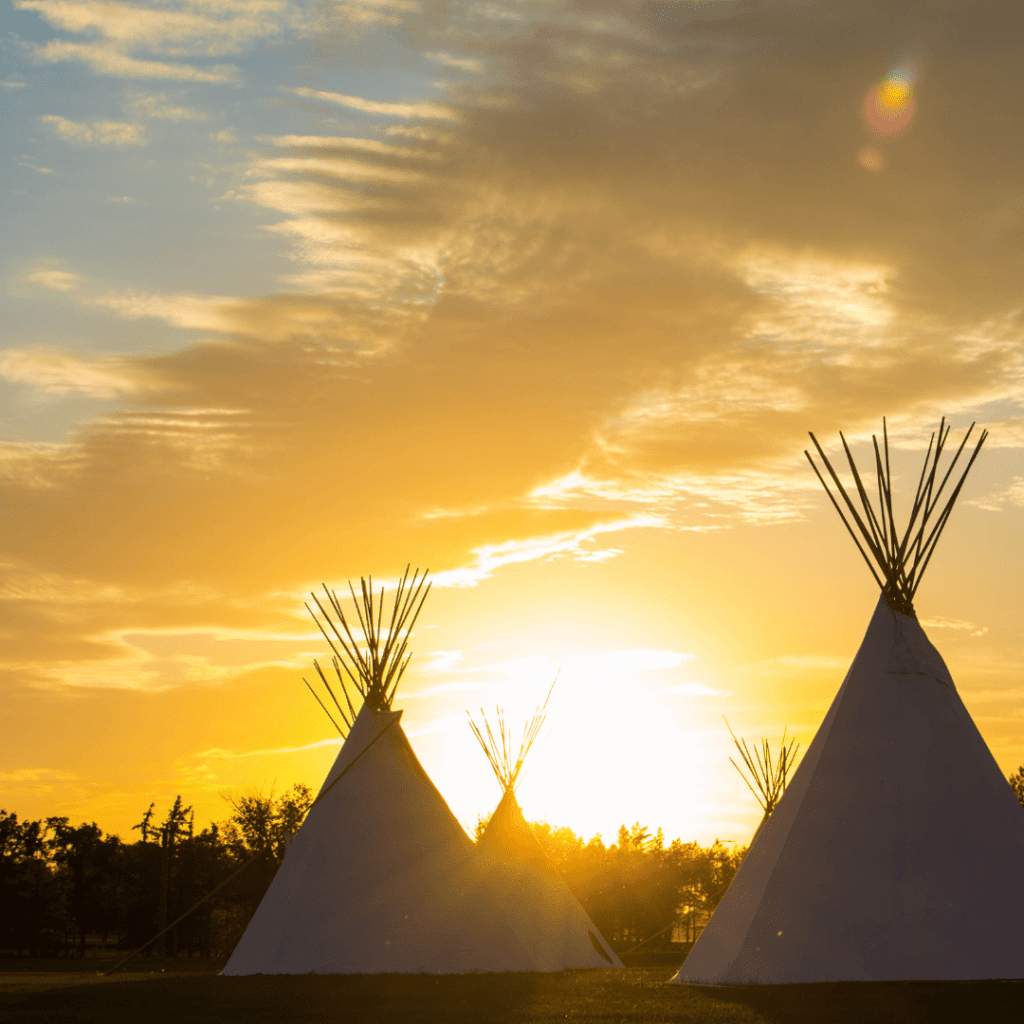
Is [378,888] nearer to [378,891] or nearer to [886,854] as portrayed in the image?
[378,891]

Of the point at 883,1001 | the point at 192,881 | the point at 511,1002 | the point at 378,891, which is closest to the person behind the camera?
the point at 883,1001

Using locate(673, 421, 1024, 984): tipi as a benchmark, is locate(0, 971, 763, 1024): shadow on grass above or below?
below

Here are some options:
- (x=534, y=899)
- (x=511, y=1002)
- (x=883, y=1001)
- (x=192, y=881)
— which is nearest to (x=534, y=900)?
(x=534, y=899)

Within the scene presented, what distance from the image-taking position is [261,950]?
539 inches

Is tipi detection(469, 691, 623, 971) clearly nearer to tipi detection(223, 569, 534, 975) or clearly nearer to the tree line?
tipi detection(223, 569, 534, 975)

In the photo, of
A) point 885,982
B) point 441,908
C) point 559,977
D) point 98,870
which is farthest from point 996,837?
point 98,870

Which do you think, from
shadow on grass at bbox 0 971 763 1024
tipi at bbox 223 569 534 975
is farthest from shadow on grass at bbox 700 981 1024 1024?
tipi at bbox 223 569 534 975

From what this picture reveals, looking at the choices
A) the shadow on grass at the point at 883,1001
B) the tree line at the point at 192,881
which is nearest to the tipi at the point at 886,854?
the shadow on grass at the point at 883,1001

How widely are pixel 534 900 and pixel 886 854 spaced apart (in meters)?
6.25

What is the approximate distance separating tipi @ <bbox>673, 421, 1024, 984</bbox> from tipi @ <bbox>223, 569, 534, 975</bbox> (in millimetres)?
3819

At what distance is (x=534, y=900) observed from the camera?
15.2 metres

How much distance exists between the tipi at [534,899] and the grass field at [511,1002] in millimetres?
2108

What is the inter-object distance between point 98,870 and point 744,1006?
2936cm

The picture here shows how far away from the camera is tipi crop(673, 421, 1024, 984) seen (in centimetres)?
986
